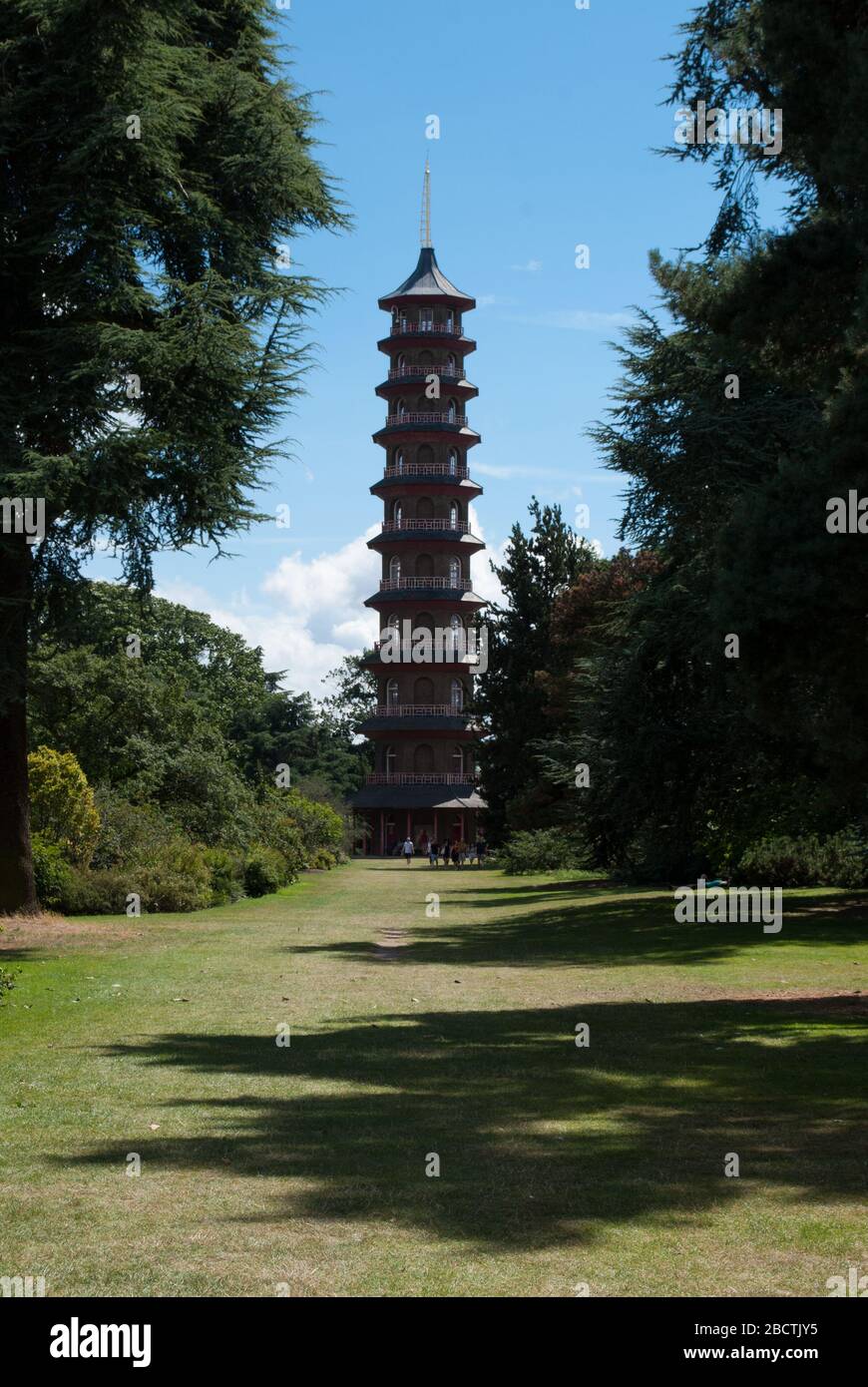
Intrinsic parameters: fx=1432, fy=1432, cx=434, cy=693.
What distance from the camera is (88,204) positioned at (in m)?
19.8

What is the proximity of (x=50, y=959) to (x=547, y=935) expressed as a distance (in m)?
9.20

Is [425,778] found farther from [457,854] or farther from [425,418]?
[425,418]

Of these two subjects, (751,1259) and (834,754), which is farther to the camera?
(834,754)

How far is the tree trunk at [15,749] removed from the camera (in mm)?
20750

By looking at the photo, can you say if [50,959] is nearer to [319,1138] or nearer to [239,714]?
[319,1138]

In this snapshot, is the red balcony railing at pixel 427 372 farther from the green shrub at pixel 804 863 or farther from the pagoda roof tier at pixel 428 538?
the green shrub at pixel 804 863

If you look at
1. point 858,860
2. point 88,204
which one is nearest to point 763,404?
point 88,204

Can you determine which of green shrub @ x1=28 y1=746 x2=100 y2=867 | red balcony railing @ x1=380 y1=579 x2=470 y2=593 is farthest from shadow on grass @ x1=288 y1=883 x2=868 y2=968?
red balcony railing @ x1=380 y1=579 x2=470 y2=593

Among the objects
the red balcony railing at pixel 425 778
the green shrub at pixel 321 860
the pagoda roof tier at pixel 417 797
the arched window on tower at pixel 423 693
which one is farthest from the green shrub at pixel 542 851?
the arched window on tower at pixel 423 693

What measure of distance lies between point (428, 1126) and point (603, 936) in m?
15.9

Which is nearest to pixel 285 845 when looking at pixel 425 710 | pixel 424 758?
pixel 425 710

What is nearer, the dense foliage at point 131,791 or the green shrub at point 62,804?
the dense foliage at point 131,791

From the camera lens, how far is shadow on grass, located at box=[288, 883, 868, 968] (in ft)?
65.6

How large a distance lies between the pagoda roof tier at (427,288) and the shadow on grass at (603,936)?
55.2 metres
